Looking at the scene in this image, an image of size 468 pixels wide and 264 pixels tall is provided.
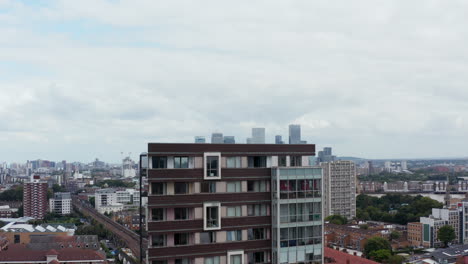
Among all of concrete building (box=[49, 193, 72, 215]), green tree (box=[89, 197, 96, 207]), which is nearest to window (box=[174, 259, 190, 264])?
concrete building (box=[49, 193, 72, 215])

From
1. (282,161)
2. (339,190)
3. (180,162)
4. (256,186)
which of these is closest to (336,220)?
(339,190)

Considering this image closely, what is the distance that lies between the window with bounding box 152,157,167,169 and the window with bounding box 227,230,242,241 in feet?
10.8

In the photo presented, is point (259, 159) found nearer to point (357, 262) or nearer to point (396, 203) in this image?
point (357, 262)

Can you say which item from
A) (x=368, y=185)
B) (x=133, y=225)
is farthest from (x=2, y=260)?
(x=368, y=185)

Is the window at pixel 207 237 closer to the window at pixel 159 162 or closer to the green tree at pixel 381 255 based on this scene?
the window at pixel 159 162

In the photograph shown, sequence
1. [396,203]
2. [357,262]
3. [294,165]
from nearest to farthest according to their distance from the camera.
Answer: [294,165]
[357,262]
[396,203]

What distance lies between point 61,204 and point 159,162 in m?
90.2

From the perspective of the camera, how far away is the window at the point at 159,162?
16703 millimetres

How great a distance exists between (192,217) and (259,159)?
3228 mm

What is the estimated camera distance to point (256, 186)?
18219 millimetres

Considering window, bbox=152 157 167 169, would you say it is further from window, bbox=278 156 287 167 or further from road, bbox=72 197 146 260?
road, bbox=72 197 146 260

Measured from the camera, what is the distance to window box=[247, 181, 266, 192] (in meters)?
18.1

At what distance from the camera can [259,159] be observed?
18.3m

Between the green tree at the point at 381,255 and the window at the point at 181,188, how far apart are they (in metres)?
37.5
